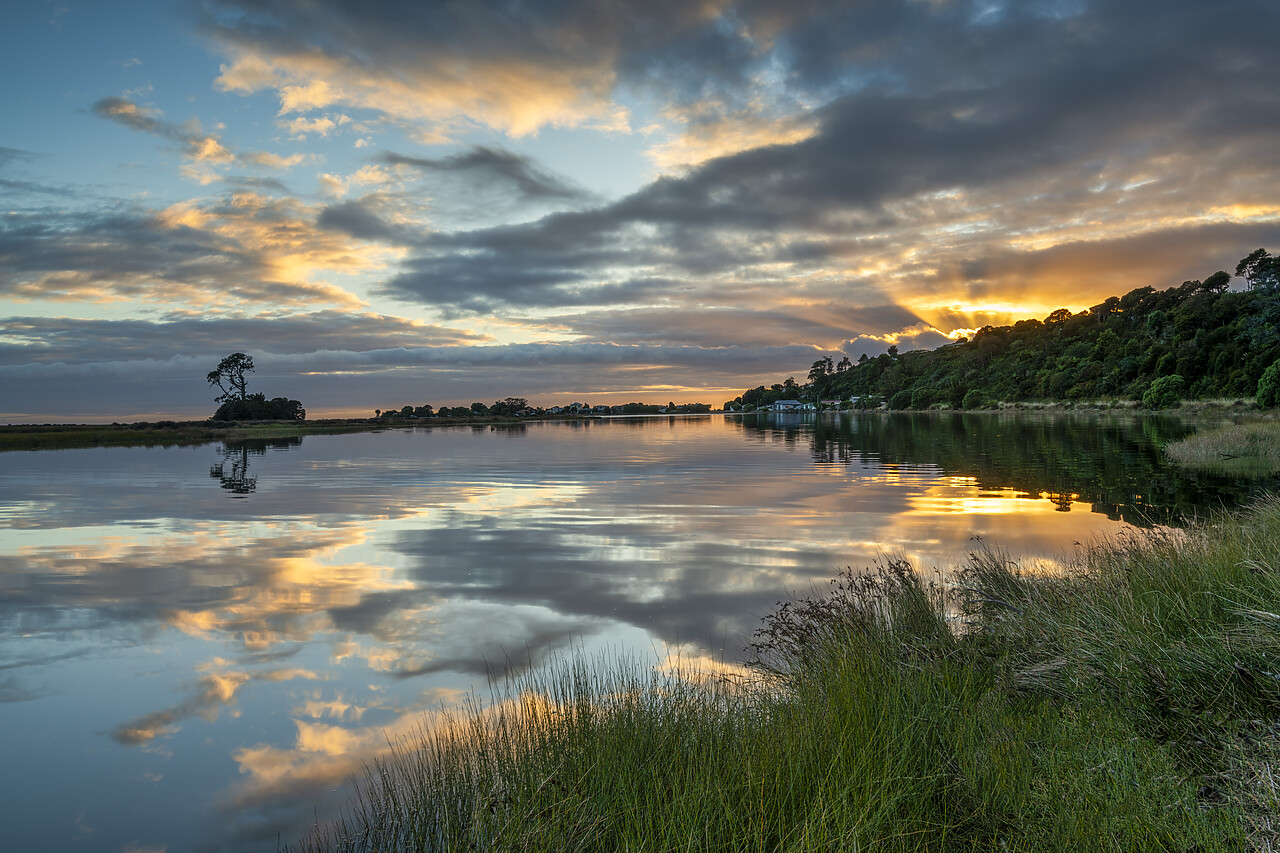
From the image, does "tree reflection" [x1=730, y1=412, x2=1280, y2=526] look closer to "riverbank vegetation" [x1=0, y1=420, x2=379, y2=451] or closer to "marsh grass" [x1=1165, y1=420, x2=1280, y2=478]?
"marsh grass" [x1=1165, y1=420, x2=1280, y2=478]

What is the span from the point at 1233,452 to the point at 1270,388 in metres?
36.1

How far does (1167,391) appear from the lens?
302 ft

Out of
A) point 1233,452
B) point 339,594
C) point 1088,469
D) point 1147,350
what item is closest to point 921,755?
point 339,594

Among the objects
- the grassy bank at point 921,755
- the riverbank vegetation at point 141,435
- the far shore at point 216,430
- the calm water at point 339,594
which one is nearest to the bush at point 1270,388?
the far shore at point 216,430

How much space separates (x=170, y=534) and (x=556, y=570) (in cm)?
1491

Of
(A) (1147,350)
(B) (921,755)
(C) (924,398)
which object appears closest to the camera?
(B) (921,755)

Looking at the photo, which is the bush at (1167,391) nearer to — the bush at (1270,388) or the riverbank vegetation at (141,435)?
the bush at (1270,388)

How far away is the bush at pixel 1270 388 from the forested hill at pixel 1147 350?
2.78m

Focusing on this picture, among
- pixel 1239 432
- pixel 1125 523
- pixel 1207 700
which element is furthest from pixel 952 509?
pixel 1239 432

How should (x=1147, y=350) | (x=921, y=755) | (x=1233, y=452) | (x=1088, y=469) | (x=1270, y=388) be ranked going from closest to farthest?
(x=921, y=755), (x=1233, y=452), (x=1088, y=469), (x=1270, y=388), (x=1147, y=350)

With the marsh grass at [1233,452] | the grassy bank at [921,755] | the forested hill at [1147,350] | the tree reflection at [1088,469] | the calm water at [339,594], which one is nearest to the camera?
the grassy bank at [921,755]

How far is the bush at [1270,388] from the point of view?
60344mm

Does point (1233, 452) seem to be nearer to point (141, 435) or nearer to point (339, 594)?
point (339, 594)

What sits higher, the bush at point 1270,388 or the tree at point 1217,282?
the tree at point 1217,282
